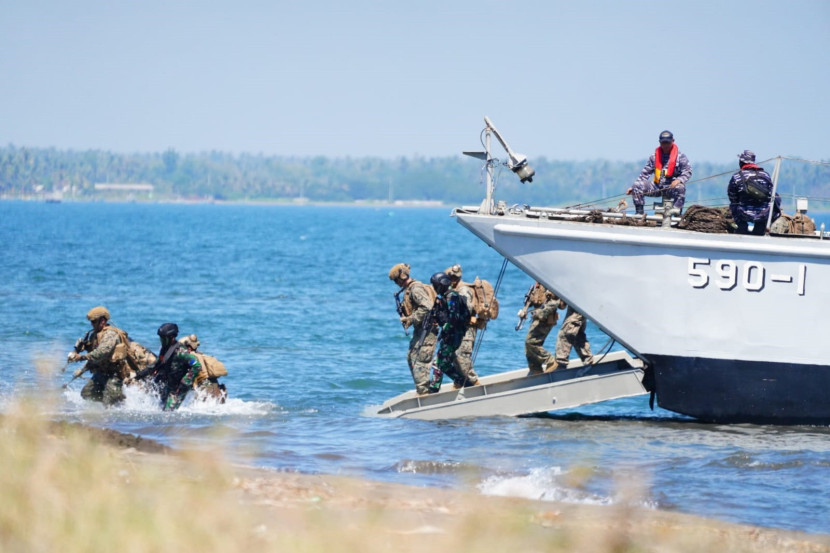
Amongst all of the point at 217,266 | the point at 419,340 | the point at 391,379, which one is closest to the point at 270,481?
the point at 419,340

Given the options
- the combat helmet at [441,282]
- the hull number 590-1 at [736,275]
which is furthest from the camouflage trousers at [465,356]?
the hull number 590-1 at [736,275]

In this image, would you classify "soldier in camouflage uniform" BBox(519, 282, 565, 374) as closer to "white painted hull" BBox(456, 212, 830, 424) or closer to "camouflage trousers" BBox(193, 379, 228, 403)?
"white painted hull" BBox(456, 212, 830, 424)

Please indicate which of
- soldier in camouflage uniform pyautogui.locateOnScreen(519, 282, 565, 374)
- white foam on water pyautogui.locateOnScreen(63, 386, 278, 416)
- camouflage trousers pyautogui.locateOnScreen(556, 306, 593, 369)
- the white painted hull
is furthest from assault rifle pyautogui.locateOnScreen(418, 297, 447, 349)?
white foam on water pyautogui.locateOnScreen(63, 386, 278, 416)

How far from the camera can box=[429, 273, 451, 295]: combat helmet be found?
537 inches

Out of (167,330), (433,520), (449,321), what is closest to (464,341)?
(449,321)

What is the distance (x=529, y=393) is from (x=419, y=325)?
1.63 metres

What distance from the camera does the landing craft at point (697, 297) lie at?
1225 centimetres

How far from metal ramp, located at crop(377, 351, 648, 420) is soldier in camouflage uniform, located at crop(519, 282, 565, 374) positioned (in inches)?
9.6

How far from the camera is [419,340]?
13.9 m

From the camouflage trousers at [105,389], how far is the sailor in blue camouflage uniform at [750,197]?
7902 millimetres

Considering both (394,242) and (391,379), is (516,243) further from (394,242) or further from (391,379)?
(394,242)

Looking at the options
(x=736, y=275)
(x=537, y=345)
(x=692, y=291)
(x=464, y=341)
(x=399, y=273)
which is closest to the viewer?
(x=736, y=275)

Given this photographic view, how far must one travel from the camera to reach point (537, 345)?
14.2m

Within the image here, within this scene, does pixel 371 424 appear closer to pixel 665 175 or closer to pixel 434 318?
pixel 434 318
